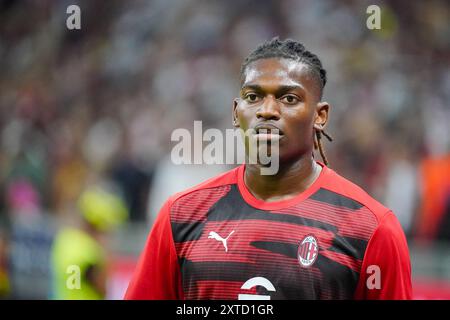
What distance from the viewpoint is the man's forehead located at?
10.4ft

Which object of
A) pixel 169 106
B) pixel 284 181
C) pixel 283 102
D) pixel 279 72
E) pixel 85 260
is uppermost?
pixel 169 106

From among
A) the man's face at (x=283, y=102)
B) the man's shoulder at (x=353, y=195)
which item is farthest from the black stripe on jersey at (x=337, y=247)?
the man's face at (x=283, y=102)

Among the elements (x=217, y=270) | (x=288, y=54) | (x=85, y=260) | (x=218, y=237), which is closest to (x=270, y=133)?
(x=288, y=54)

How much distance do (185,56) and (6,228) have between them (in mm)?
2952

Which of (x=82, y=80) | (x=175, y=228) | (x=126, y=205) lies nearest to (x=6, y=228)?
(x=126, y=205)

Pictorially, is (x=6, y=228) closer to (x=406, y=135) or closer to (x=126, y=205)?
(x=126, y=205)

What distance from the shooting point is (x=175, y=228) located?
327 cm

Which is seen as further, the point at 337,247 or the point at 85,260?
the point at 85,260

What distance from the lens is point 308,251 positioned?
3.05m

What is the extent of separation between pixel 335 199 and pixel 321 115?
33 centimetres

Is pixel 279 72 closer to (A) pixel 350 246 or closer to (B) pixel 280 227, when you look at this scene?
(B) pixel 280 227

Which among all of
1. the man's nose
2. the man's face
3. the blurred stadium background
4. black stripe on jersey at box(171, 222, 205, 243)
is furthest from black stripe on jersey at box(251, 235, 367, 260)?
the blurred stadium background

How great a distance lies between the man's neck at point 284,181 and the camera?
323cm

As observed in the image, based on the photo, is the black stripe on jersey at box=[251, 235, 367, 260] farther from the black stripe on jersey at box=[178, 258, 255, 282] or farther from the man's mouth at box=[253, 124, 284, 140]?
the man's mouth at box=[253, 124, 284, 140]
